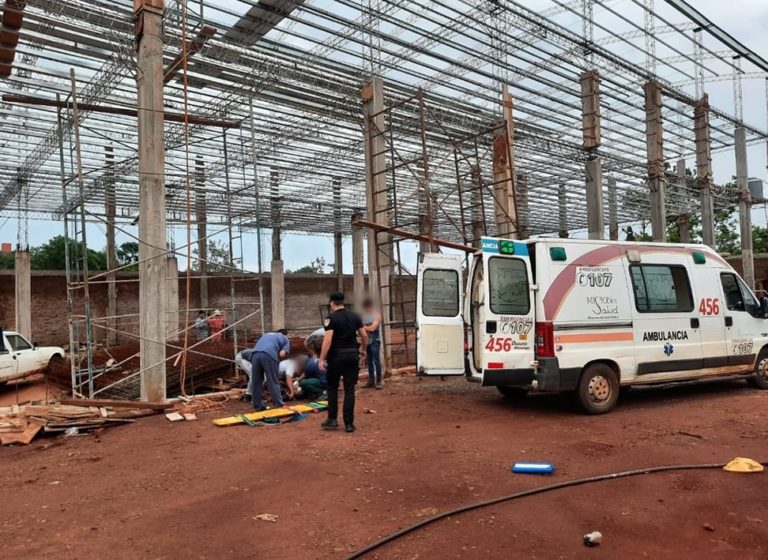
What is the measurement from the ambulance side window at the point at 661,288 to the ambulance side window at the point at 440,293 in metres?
2.58

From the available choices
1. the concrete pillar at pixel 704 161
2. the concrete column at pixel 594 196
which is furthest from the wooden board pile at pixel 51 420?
the concrete pillar at pixel 704 161

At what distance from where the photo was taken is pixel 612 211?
101 ft

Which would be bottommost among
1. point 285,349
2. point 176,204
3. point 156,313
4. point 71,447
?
point 71,447

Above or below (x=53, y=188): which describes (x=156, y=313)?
below

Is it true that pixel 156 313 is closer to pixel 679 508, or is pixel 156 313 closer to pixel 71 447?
pixel 71 447

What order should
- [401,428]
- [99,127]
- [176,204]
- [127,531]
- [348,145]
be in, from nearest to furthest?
1. [127,531]
2. [401,428]
3. [99,127]
4. [348,145]
5. [176,204]

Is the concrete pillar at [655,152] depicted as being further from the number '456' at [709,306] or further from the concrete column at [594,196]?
the number '456' at [709,306]

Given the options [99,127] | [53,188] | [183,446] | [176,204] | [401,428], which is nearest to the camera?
[183,446]

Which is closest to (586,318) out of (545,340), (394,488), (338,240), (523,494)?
(545,340)

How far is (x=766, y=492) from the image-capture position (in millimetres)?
4469

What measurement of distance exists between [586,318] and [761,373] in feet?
13.6

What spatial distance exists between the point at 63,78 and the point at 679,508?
48.6 feet

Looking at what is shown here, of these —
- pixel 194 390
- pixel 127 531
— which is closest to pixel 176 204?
pixel 194 390

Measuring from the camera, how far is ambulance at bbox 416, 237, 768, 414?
23.7 ft
